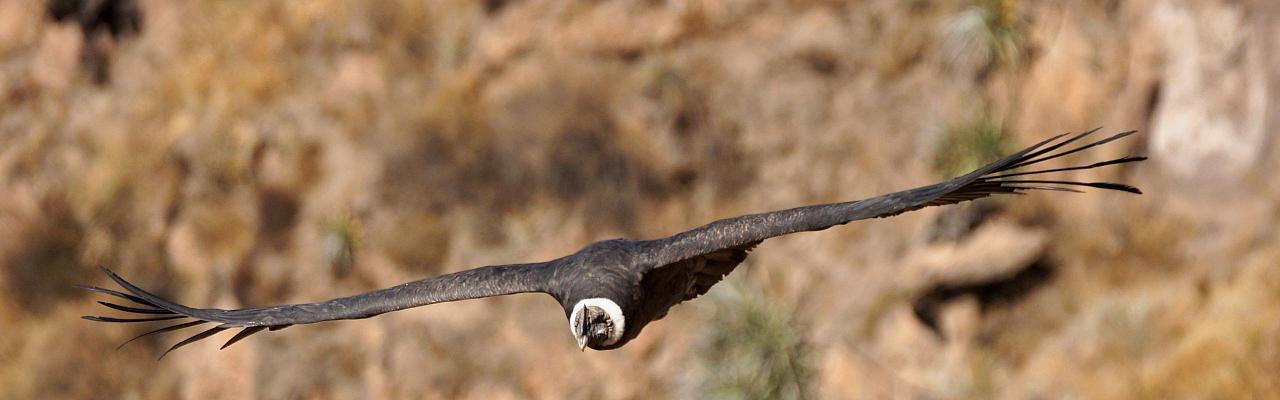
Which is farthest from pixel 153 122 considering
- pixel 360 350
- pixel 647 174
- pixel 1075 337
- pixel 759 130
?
pixel 1075 337

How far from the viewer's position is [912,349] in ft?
49.4

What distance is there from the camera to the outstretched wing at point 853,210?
6.14 m

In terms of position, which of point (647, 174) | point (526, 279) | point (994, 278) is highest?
point (647, 174)

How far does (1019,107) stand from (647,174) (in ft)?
16.1

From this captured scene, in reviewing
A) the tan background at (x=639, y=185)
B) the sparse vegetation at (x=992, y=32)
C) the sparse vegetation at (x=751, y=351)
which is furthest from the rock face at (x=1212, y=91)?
the sparse vegetation at (x=751, y=351)

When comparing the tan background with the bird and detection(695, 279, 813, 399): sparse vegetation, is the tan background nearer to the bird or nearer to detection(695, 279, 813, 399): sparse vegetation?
detection(695, 279, 813, 399): sparse vegetation

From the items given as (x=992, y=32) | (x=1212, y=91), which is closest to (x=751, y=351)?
(x=992, y=32)

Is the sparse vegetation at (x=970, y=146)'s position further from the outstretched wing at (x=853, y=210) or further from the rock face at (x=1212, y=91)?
the outstretched wing at (x=853, y=210)

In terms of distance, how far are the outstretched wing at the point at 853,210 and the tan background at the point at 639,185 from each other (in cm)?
666

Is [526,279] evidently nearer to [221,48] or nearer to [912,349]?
[912,349]

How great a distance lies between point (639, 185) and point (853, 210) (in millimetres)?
10428

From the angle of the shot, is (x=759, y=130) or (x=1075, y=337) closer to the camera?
(x=1075, y=337)

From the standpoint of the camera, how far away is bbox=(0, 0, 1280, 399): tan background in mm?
14141

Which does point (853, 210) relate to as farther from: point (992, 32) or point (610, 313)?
point (992, 32)
